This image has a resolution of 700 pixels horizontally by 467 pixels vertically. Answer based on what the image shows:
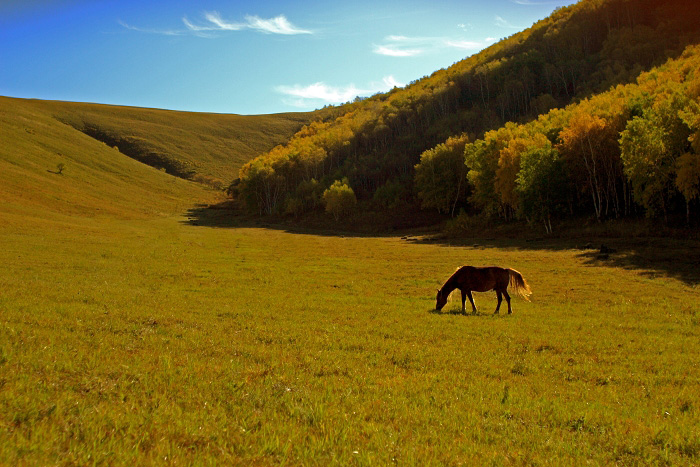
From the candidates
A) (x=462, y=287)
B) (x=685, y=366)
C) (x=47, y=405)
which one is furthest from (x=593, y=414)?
(x=462, y=287)

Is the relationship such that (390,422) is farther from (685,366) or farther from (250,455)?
(685,366)

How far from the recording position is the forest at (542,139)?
2235 inches

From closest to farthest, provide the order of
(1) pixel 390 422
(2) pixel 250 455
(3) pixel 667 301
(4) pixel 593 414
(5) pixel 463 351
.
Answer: (2) pixel 250 455, (1) pixel 390 422, (4) pixel 593 414, (5) pixel 463 351, (3) pixel 667 301

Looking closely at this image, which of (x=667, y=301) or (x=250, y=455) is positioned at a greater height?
(x=250, y=455)

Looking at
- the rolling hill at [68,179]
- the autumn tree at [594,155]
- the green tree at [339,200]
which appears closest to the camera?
the autumn tree at [594,155]

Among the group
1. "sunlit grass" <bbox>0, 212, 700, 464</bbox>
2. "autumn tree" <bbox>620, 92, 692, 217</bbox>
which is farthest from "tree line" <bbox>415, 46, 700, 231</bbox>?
"sunlit grass" <bbox>0, 212, 700, 464</bbox>

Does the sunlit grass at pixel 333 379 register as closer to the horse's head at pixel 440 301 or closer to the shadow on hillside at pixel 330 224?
the horse's head at pixel 440 301

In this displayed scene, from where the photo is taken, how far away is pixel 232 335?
1336cm

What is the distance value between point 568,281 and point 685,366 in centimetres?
2059

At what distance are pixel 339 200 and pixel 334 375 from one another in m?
107

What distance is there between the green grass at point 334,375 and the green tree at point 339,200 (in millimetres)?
89003

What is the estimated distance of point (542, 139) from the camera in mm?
74750

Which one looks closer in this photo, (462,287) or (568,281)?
(462,287)

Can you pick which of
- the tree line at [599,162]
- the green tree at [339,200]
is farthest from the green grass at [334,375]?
the green tree at [339,200]
